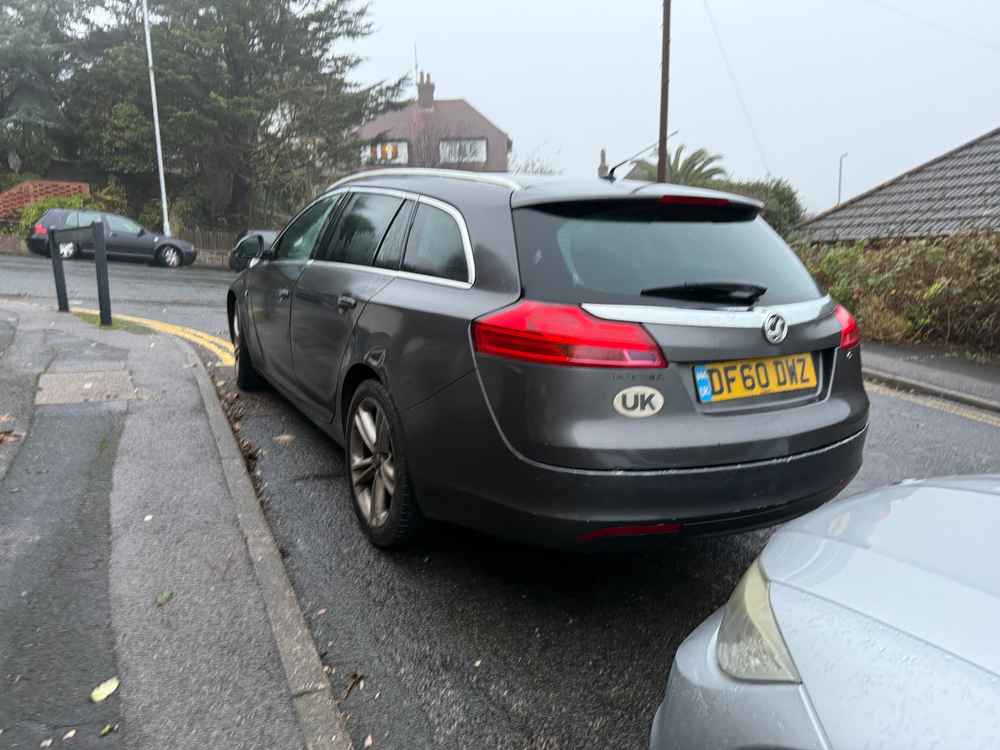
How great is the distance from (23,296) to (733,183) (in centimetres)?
2983

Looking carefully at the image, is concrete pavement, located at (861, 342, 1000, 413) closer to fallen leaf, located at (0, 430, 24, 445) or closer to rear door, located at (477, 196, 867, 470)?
rear door, located at (477, 196, 867, 470)

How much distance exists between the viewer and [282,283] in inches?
185

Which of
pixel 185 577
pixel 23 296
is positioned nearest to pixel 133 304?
pixel 23 296

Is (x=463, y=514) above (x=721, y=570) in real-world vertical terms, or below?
above

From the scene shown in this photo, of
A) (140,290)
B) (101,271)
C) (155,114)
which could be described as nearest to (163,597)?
(101,271)

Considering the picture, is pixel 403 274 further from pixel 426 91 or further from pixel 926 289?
pixel 426 91

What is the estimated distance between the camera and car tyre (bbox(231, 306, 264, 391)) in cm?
589

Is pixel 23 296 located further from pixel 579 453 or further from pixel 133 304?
pixel 579 453

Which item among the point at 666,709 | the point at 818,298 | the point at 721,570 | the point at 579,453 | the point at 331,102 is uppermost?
the point at 331,102

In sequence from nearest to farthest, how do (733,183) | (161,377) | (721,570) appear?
(721,570), (161,377), (733,183)

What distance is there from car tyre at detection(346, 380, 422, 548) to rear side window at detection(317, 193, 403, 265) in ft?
2.56

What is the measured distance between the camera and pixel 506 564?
3.35 meters

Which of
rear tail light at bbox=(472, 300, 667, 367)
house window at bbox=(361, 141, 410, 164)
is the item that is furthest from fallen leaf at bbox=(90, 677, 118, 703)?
house window at bbox=(361, 141, 410, 164)

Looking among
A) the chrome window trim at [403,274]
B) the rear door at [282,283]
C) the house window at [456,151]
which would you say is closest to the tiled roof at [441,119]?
the house window at [456,151]
